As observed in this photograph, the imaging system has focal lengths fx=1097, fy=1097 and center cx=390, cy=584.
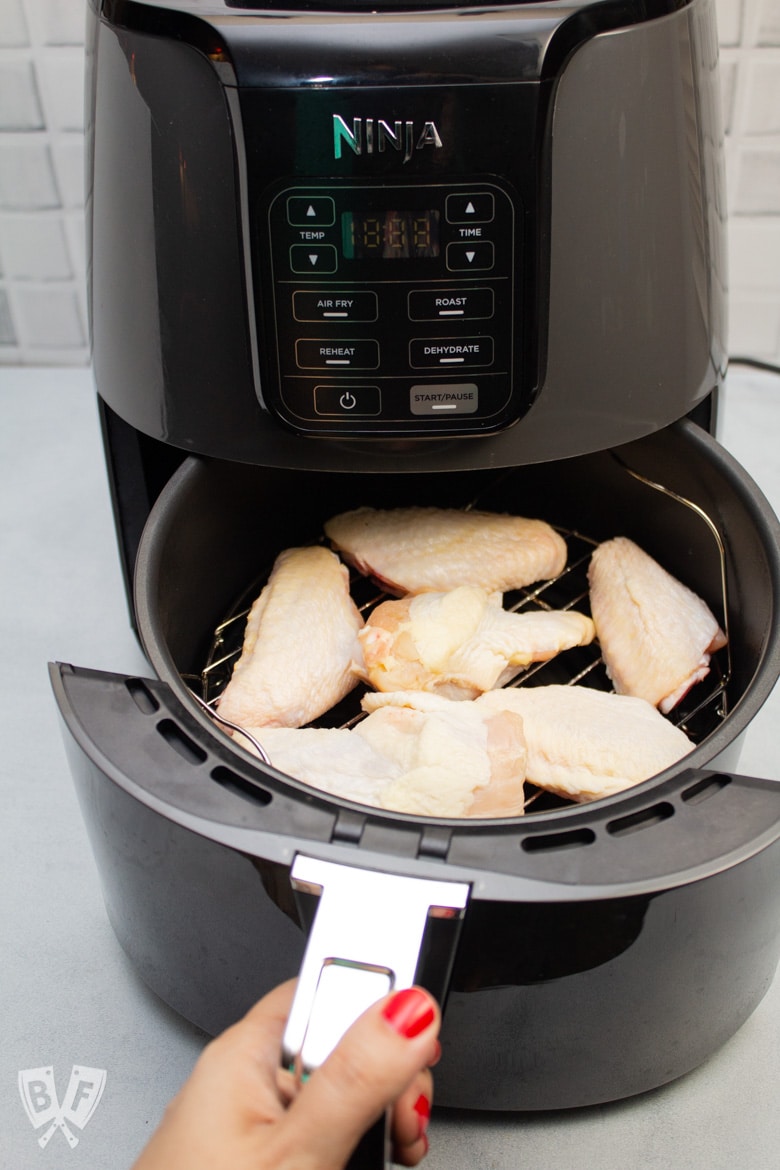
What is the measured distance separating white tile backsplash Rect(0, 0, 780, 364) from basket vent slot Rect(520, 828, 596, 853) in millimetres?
857

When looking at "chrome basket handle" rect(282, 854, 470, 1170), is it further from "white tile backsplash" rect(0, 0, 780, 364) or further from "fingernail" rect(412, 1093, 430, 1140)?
"white tile backsplash" rect(0, 0, 780, 364)

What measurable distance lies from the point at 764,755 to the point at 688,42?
0.50 meters

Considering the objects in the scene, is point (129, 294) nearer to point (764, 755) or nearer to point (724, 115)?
point (764, 755)

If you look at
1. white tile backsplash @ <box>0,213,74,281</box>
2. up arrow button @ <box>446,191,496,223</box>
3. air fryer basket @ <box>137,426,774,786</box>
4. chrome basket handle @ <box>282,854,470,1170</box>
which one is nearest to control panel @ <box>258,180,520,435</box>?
up arrow button @ <box>446,191,496,223</box>

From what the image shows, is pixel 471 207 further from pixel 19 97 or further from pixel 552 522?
pixel 19 97

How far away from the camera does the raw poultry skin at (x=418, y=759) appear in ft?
1.93

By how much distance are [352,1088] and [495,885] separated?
0.11 meters

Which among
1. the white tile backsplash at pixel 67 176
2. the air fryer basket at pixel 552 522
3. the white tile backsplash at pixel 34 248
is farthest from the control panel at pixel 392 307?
the white tile backsplash at pixel 34 248

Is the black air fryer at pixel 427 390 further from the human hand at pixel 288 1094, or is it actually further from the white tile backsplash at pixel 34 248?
the white tile backsplash at pixel 34 248

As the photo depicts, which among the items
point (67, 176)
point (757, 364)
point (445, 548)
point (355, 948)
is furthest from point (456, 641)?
point (67, 176)

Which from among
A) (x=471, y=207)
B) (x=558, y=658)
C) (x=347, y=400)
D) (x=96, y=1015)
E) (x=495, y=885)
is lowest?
(x=96, y=1015)

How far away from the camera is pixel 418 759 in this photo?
0.60 metres

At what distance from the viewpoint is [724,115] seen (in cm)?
108

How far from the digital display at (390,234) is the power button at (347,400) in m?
0.07
